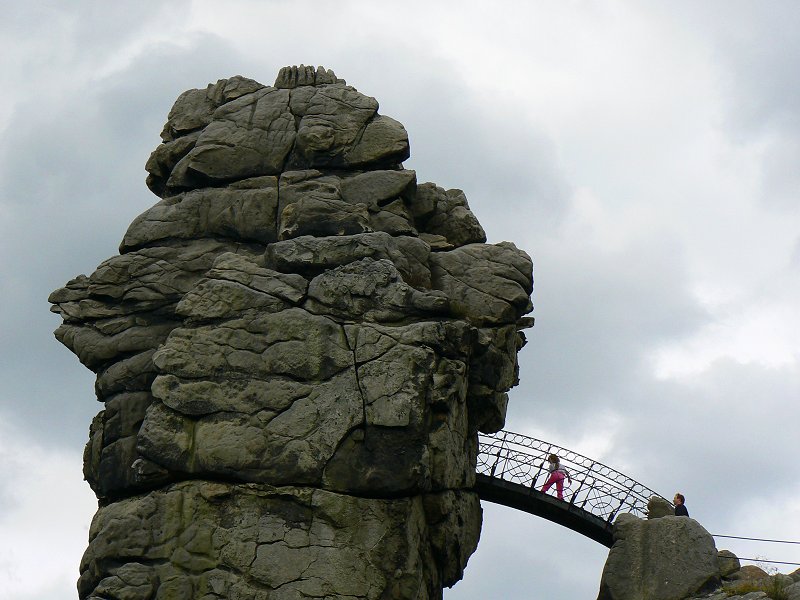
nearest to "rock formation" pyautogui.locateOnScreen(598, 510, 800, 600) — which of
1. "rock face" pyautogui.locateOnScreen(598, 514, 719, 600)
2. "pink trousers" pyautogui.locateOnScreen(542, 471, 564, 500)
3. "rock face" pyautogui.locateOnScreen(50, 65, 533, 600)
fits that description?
"rock face" pyautogui.locateOnScreen(598, 514, 719, 600)

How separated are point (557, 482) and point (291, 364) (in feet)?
36.0

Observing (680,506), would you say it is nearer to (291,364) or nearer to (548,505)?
(548,505)

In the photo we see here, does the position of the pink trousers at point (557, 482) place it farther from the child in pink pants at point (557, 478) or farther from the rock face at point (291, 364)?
the rock face at point (291, 364)

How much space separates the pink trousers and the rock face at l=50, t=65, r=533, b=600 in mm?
3991

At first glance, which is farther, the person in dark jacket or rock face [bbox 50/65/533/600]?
the person in dark jacket

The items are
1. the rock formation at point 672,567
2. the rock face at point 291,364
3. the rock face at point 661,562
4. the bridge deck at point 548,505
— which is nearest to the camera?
the rock face at point 291,364

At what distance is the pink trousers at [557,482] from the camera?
41.6 m

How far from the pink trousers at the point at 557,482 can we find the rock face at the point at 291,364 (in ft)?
13.1

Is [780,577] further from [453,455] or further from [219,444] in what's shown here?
A: [219,444]

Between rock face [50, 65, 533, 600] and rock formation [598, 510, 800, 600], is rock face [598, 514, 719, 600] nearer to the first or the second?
rock formation [598, 510, 800, 600]

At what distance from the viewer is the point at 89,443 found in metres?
36.1

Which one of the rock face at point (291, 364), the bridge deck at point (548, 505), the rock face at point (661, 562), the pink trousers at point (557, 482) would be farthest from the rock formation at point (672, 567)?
the rock face at point (291, 364)

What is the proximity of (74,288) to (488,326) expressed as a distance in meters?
10.3

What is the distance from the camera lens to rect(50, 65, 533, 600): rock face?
107ft
